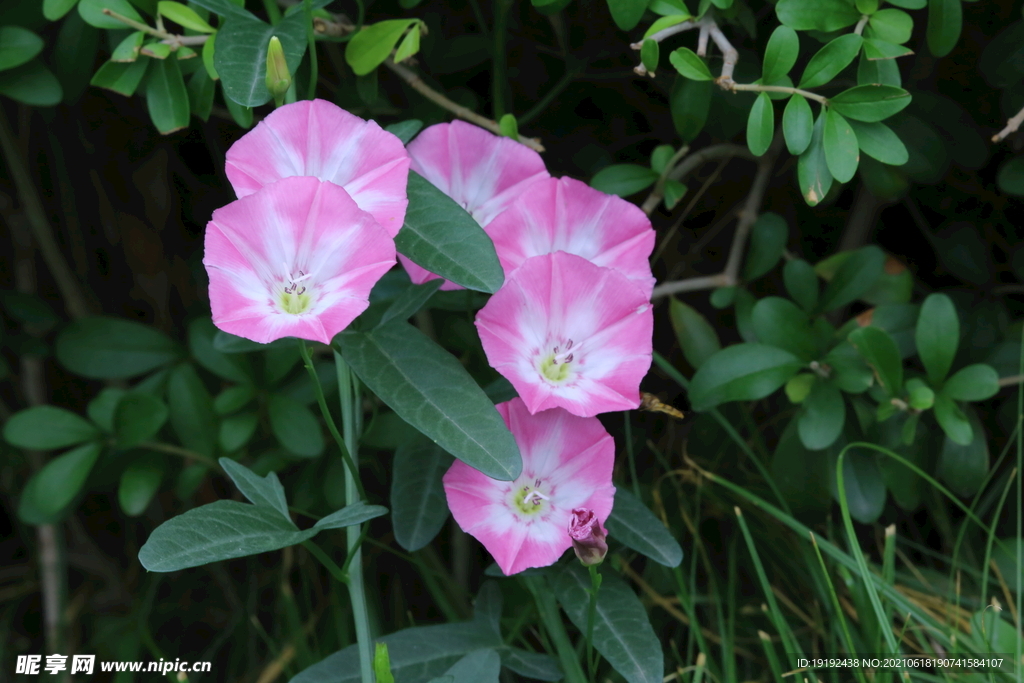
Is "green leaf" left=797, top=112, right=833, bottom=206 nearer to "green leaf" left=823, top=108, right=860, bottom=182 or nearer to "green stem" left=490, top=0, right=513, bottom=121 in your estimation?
"green leaf" left=823, top=108, right=860, bottom=182

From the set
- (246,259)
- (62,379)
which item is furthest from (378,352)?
(62,379)

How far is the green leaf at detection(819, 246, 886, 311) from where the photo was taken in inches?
45.1

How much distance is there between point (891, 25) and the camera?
920 millimetres

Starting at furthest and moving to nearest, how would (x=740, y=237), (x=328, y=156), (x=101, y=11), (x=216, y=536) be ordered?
(x=740, y=237) → (x=101, y=11) → (x=328, y=156) → (x=216, y=536)

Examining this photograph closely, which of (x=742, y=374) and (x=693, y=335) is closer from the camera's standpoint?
(x=742, y=374)

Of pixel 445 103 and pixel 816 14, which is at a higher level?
pixel 816 14

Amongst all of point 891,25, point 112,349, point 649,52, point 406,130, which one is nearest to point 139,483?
point 112,349

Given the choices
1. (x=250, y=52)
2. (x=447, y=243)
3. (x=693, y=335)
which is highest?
(x=250, y=52)

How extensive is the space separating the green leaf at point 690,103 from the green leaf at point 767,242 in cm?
21

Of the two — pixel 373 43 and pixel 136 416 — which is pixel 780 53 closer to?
pixel 373 43

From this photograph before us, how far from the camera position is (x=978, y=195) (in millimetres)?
1337

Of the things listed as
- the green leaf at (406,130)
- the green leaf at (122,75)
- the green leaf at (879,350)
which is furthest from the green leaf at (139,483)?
the green leaf at (879,350)

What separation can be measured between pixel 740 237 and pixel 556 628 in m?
0.66

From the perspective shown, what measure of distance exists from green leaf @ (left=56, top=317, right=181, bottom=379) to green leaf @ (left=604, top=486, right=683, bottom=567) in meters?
0.74
